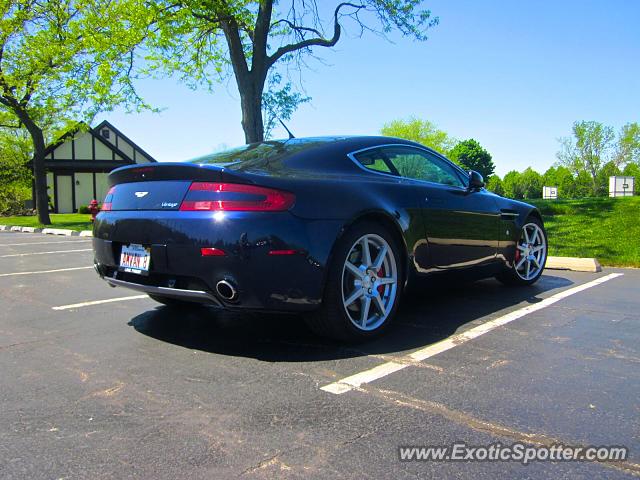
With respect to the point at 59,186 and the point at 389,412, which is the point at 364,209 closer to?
the point at 389,412

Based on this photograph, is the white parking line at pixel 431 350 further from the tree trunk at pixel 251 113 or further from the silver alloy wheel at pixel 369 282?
the tree trunk at pixel 251 113

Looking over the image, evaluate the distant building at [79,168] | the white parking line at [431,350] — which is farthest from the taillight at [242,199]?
the distant building at [79,168]

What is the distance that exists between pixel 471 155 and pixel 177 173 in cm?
10235

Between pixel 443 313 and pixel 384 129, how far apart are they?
79957mm

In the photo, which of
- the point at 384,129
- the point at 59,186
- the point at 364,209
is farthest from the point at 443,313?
the point at 384,129

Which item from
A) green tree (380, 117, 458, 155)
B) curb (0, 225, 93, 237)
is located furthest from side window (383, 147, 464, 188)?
green tree (380, 117, 458, 155)

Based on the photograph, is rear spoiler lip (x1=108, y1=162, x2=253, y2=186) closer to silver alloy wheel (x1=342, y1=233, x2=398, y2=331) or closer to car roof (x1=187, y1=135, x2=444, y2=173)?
car roof (x1=187, y1=135, x2=444, y2=173)

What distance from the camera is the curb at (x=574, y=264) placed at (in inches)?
271

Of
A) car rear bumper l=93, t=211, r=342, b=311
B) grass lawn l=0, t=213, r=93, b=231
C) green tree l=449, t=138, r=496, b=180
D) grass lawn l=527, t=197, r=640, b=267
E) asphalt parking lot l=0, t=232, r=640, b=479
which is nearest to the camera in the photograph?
asphalt parking lot l=0, t=232, r=640, b=479

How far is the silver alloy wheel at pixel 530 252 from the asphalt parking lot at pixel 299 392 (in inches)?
41.3

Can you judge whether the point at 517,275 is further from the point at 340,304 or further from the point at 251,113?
the point at 251,113

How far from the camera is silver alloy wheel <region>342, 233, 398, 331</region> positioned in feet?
11.4

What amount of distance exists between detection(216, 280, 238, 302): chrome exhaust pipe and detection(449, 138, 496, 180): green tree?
99.7 meters

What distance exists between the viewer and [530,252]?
18.5 ft
